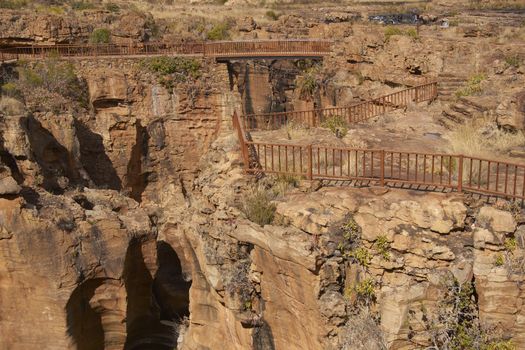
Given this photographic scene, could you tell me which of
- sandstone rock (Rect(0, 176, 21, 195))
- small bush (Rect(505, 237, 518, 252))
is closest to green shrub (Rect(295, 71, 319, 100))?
sandstone rock (Rect(0, 176, 21, 195))

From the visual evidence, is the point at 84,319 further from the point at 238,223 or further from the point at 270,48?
the point at 270,48

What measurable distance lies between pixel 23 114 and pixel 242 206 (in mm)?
7272

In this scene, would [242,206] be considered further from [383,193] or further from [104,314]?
[104,314]

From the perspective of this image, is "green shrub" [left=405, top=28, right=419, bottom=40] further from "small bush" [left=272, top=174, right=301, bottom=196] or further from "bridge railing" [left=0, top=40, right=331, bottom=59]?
"small bush" [left=272, top=174, right=301, bottom=196]

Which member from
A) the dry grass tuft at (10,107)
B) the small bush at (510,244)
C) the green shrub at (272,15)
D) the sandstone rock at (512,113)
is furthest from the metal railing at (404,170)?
the green shrub at (272,15)

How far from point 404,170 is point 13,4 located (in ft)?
85.8

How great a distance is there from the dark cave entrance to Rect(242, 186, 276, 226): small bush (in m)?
3.68

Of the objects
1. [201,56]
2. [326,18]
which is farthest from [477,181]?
[326,18]

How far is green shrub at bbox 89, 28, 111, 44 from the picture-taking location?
79.2ft

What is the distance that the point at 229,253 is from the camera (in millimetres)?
10172

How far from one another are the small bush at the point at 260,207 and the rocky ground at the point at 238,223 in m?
0.03

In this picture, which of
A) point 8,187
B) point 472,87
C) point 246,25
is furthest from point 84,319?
point 246,25

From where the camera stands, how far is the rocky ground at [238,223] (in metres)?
8.62

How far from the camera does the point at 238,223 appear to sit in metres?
10.1
